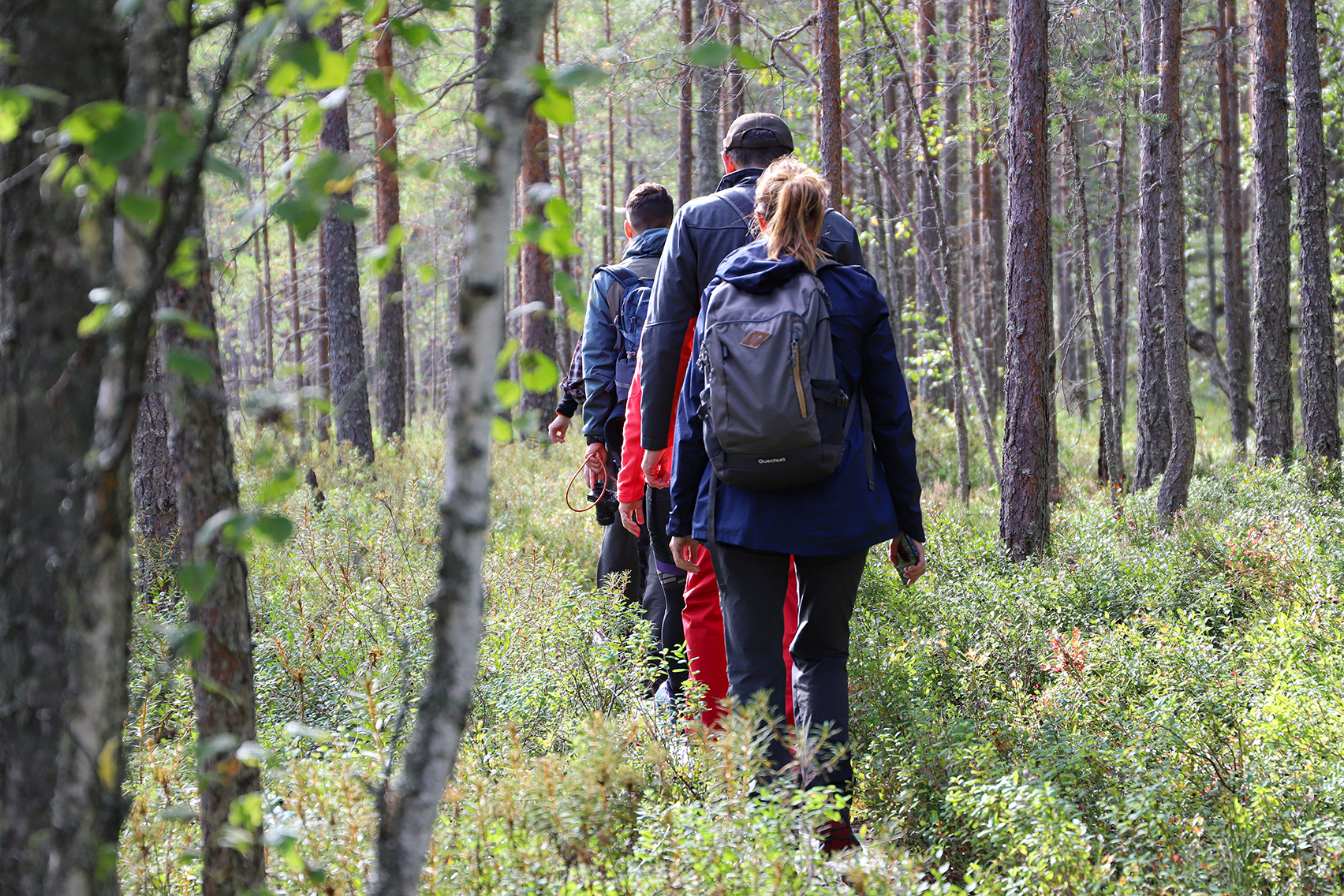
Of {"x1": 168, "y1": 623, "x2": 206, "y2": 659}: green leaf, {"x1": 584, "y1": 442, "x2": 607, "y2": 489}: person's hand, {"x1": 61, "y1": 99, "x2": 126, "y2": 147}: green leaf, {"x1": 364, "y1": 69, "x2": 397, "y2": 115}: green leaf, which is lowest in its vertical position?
{"x1": 584, "y1": 442, "x2": 607, "y2": 489}: person's hand

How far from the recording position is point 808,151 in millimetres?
9094

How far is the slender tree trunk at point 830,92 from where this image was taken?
22.3ft

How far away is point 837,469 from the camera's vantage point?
290 centimetres

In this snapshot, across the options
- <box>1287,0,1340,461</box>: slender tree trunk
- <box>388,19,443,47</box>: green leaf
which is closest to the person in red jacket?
<box>388,19,443,47</box>: green leaf

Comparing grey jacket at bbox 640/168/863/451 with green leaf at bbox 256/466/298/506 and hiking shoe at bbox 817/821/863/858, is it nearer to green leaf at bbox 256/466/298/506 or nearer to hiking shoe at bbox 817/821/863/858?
hiking shoe at bbox 817/821/863/858

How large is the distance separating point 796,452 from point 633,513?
1.40 meters

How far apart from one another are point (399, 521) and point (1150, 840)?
18.2 ft

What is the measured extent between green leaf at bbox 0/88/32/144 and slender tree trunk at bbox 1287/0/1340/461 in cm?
1066

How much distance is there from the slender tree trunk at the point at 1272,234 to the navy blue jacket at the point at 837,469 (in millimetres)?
8135

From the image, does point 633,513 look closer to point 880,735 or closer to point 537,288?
point 880,735

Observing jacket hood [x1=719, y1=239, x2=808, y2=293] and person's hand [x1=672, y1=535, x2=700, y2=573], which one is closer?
jacket hood [x1=719, y1=239, x2=808, y2=293]

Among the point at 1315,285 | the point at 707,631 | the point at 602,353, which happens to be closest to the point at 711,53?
the point at 707,631

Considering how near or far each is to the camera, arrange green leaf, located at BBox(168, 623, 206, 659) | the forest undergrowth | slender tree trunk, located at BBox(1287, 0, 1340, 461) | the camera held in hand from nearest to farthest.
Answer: green leaf, located at BBox(168, 623, 206, 659)
the forest undergrowth
the camera held in hand
slender tree trunk, located at BBox(1287, 0, 1340, 461)

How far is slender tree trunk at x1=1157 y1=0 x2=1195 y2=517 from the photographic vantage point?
759 cm
